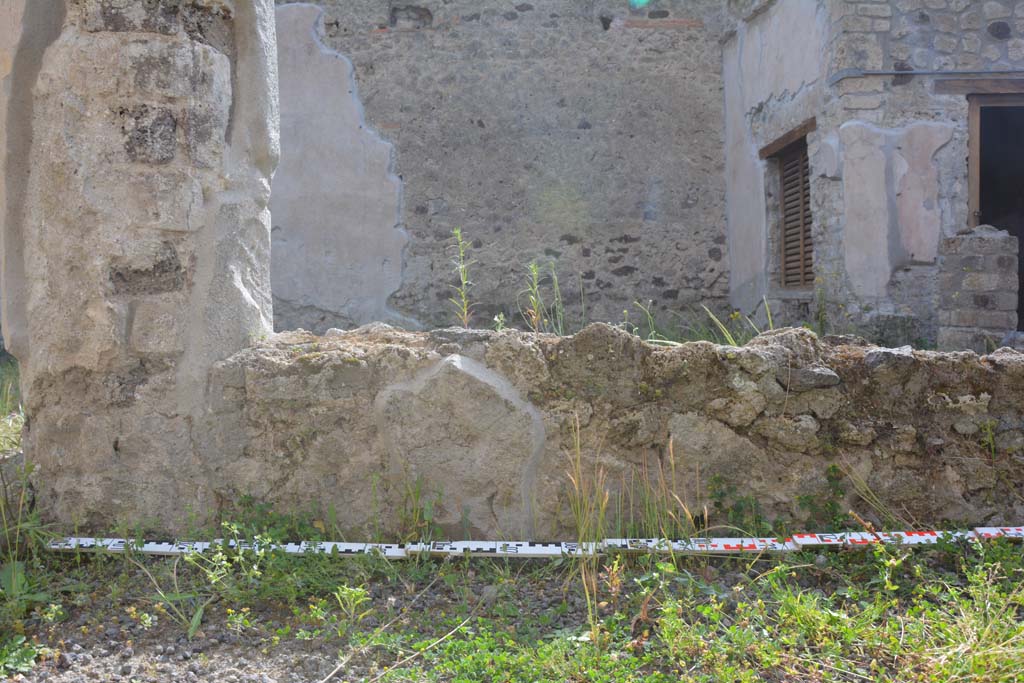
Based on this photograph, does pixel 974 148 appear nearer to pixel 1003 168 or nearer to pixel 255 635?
pixel 1003 168

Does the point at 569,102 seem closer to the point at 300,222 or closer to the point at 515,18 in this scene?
the point at 515,18

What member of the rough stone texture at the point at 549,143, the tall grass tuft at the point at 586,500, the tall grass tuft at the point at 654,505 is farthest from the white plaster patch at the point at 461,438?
the rough stone texture at the point at 549,143

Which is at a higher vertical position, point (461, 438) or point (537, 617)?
point (461, 438)

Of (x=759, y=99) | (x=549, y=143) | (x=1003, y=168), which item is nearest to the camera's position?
(x=759, y=99)

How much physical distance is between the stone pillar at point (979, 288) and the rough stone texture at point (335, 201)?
470cm

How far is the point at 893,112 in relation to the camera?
6363 mm

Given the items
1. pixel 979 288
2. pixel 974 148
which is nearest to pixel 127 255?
pixel 979 288

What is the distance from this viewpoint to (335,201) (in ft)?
27.8

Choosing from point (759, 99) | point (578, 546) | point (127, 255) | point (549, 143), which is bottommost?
point (578, 546)

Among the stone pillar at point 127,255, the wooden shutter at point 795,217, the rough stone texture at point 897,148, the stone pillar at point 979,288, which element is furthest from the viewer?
the wooden shutter at point 795,217

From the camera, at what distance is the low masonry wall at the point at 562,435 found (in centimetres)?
271

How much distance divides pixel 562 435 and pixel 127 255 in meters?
1.40

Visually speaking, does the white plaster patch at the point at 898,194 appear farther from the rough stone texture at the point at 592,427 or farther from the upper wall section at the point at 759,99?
the rough stone texture at the point at 592,427

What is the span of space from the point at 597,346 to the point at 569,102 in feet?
20.7
